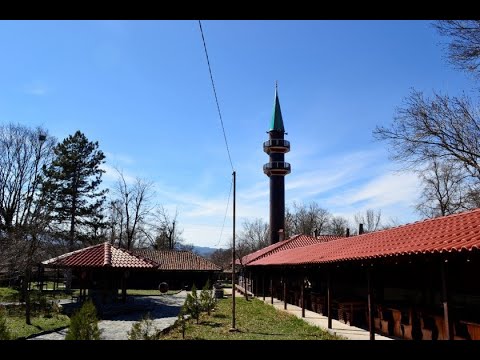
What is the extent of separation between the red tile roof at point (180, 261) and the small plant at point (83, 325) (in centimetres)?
3142

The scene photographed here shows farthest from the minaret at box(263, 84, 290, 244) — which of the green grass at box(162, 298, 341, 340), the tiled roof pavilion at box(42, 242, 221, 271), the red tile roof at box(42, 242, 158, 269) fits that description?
the green grass at box(162, 298, 341, 340)

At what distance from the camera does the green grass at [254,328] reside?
12.9m

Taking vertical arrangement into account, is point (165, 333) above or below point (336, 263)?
below

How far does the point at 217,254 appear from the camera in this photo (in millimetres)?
100938

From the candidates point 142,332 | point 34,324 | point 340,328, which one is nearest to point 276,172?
point 340,328

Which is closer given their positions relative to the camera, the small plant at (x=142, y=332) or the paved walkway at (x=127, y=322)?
the small plant at (x=142, y=332)

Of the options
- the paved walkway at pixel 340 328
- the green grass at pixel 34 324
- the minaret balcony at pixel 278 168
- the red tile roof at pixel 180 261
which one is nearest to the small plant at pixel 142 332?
the green grass at pixel 34 324

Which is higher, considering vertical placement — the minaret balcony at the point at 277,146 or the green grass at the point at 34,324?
the minaret balcony at the point at 277,146

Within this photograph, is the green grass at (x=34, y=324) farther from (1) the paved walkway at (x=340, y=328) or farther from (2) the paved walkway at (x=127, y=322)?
A: (1) the paved walkway at (x=340, y=328)

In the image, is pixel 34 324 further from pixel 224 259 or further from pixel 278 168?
pixel 224 259

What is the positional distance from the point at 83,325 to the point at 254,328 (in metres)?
8.53

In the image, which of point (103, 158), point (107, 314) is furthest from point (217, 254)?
point (107, 314)
